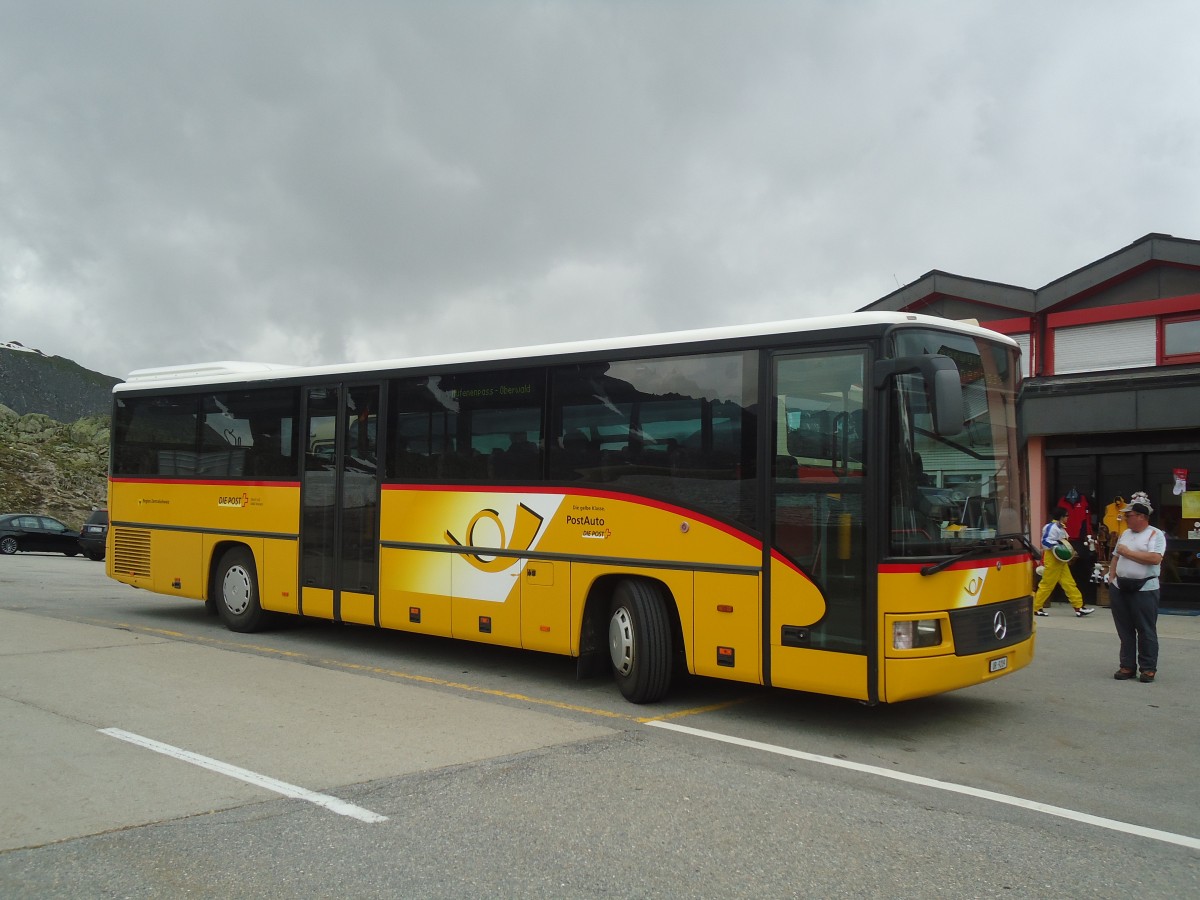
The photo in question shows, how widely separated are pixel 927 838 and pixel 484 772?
254 centimetres

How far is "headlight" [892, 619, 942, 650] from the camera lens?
6.56 m

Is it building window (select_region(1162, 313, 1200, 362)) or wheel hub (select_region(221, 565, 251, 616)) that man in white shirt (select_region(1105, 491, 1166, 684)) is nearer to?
wheel hub (select_region(221, 565, 251, 616))

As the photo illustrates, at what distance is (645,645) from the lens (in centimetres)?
776

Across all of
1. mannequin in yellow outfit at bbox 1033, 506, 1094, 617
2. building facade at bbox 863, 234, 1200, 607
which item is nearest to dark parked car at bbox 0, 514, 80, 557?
building facade at bbox 863, 234, 1200, 607

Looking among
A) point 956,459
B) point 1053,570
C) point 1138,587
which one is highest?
point 956,459

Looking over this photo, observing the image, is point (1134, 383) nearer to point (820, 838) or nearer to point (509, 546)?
point (509, 546)

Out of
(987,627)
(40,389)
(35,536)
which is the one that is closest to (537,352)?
(987,627)

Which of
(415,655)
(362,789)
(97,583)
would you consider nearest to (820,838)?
(362,789)

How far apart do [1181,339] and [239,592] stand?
1660cm

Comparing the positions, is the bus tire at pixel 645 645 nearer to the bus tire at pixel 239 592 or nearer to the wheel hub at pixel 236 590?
the bus tire at pixel 239 592

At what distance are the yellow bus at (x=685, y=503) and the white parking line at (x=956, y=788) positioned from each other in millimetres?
549

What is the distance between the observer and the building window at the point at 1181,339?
57.2ft

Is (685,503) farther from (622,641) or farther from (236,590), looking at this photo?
(236,590)

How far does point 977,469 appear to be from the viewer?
705 centimetres
